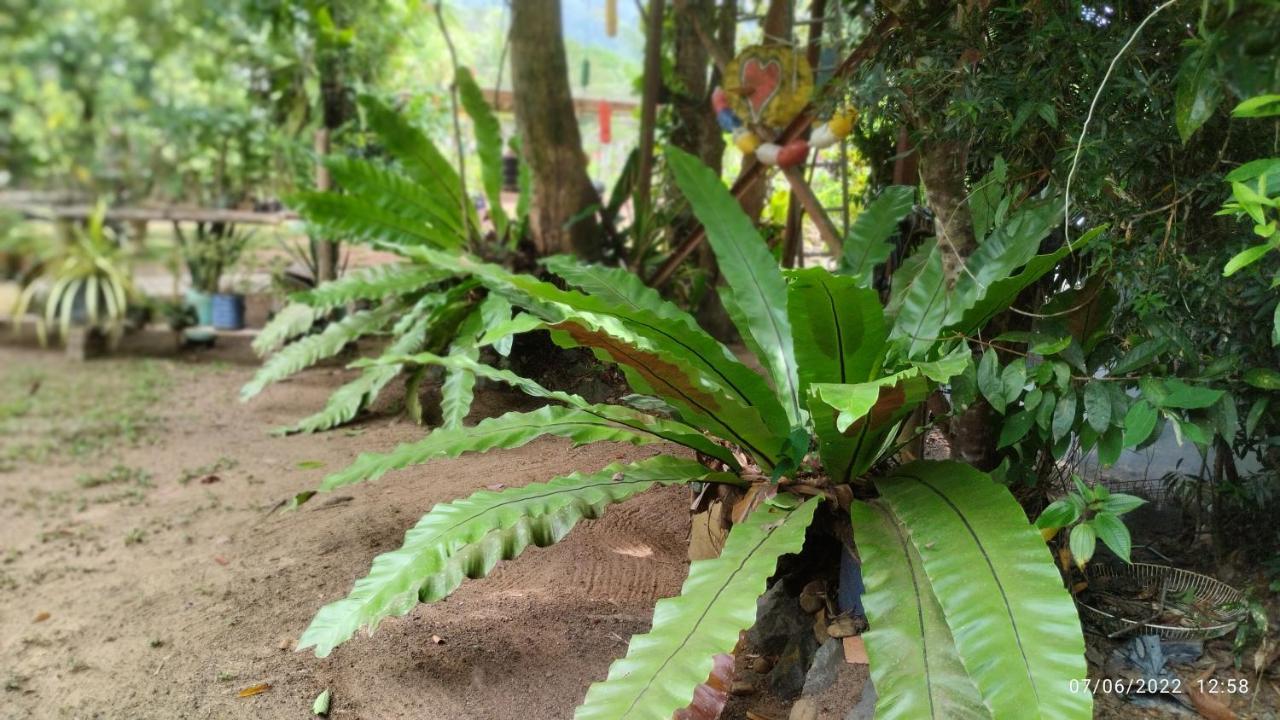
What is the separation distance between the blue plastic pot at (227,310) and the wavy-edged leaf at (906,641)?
4.47 metres

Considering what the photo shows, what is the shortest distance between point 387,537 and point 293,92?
4311 mm

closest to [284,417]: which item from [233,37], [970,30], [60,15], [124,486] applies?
[124,486]

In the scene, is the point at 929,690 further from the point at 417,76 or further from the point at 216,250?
the point at 417,76

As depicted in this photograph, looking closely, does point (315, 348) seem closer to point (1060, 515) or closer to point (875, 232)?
point (875, 232)

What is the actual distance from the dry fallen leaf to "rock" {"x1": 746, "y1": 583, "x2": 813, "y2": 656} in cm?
80

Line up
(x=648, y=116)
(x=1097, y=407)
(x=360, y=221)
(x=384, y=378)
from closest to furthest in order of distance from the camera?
(x=1097, y=407)
(x=384, y=378)
(x=360, y=221)
(x=648, y=116)

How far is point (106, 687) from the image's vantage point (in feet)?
5.21

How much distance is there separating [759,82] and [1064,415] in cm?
141

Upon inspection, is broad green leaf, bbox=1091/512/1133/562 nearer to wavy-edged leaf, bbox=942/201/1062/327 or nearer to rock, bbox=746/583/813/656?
wavy-edged leaf, bbox=942/201/1062/327

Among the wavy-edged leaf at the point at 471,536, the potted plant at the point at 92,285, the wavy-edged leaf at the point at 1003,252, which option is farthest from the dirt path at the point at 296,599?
the potted plant at the point at 92,285

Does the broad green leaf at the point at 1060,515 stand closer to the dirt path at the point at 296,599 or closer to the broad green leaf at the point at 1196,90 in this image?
the broad green leaf at the point at 1196,90

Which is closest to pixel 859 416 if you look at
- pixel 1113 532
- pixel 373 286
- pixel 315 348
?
pixel 1113 532

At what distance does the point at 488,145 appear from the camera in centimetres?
334

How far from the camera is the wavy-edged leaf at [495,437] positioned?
1567 mm
